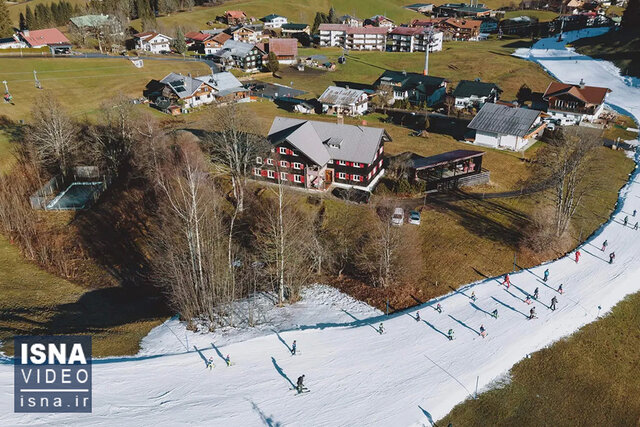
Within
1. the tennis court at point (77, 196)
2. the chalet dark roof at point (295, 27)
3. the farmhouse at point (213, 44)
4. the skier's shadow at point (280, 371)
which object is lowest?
the skier's shadow at point (280, 371)

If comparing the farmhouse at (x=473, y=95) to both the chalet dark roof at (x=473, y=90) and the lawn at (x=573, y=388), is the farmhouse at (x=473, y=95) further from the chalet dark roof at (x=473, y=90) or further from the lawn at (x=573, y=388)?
the lawn at (x=573, y=388)

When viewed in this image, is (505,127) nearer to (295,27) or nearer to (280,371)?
(280,371)

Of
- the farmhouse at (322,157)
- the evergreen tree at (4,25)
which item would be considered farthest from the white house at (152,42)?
the farmhouse at (322,157)

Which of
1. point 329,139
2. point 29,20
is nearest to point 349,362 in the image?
point 329,139

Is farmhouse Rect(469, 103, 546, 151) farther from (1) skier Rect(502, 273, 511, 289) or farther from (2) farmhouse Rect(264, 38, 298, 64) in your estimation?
(2) farmhouse Rect(264, 38, 298, 64)

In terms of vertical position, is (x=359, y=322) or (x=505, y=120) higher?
(x=505, y=120)

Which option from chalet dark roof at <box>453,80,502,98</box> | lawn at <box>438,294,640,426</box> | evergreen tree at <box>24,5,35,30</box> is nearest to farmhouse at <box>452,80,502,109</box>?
chalet dark roof at <box>453,80,502,98</box>
